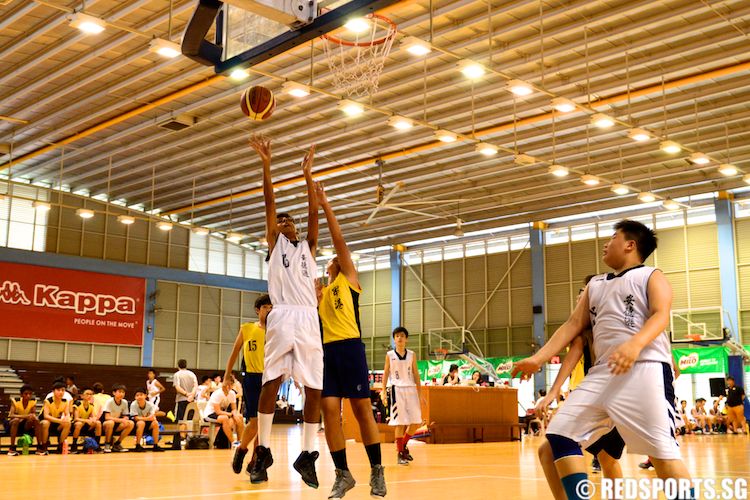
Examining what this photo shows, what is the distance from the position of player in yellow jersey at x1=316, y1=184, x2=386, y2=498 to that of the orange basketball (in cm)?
239

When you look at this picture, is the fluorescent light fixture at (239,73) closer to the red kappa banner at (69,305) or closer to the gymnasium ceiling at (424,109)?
the gymnasium ceiling at (424,109)

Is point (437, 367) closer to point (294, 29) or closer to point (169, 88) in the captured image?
point (169, 88)

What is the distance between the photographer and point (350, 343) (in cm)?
623

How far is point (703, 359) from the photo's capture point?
87.6 feet

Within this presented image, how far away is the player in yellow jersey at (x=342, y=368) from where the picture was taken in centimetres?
576

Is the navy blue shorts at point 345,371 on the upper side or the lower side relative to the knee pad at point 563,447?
upper

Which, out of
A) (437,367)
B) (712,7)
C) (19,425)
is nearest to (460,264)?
(437,367)

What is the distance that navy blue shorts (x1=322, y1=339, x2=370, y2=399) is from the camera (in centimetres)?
602

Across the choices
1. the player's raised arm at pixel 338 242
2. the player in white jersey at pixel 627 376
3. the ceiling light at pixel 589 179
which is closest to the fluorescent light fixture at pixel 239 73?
the player's raised arm at pixel 338 242

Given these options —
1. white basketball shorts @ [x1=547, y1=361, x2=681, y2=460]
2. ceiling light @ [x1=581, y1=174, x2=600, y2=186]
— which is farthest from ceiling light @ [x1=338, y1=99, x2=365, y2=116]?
white basketball shorts @ [x1=547, y1=361, x2=681, y2=460]

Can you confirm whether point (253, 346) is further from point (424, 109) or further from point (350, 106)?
point (424, 109)

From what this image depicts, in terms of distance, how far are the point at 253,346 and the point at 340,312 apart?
315 cm

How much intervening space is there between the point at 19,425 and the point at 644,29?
46.6 feet

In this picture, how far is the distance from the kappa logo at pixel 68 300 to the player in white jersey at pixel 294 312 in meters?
26.5
